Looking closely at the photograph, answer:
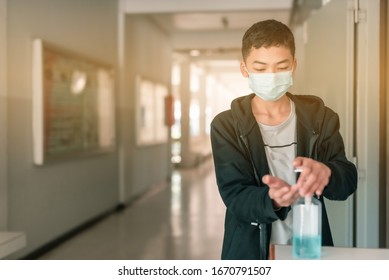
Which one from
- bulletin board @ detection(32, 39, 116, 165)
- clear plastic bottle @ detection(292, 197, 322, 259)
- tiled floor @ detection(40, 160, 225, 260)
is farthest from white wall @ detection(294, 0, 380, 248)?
bulletin board @ detection(32, 39, 116, 165)

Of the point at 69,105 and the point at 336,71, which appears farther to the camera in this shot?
the point at 69,105

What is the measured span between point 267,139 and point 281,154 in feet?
0.18

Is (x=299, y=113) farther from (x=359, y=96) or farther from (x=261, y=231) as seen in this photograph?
(x=359, y=96)

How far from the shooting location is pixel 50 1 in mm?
3260

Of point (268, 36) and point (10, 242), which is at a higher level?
point (268, 36)

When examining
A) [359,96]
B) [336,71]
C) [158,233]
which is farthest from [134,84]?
[359,96]

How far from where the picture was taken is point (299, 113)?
4.41 ft

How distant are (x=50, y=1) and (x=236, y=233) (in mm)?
2429

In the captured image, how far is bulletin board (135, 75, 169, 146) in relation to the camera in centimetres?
548

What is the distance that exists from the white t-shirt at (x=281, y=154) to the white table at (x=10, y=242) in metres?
1.29

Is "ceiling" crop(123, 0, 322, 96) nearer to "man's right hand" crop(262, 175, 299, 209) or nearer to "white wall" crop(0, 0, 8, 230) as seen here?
"man's right hand" crop(262, 175, 299, 209)

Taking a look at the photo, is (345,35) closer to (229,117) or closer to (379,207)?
(379,207)

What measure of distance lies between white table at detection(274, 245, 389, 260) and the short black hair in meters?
0.50

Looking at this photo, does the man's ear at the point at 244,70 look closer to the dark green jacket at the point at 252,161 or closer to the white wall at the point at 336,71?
the dark green jacket at the point at 252,161
